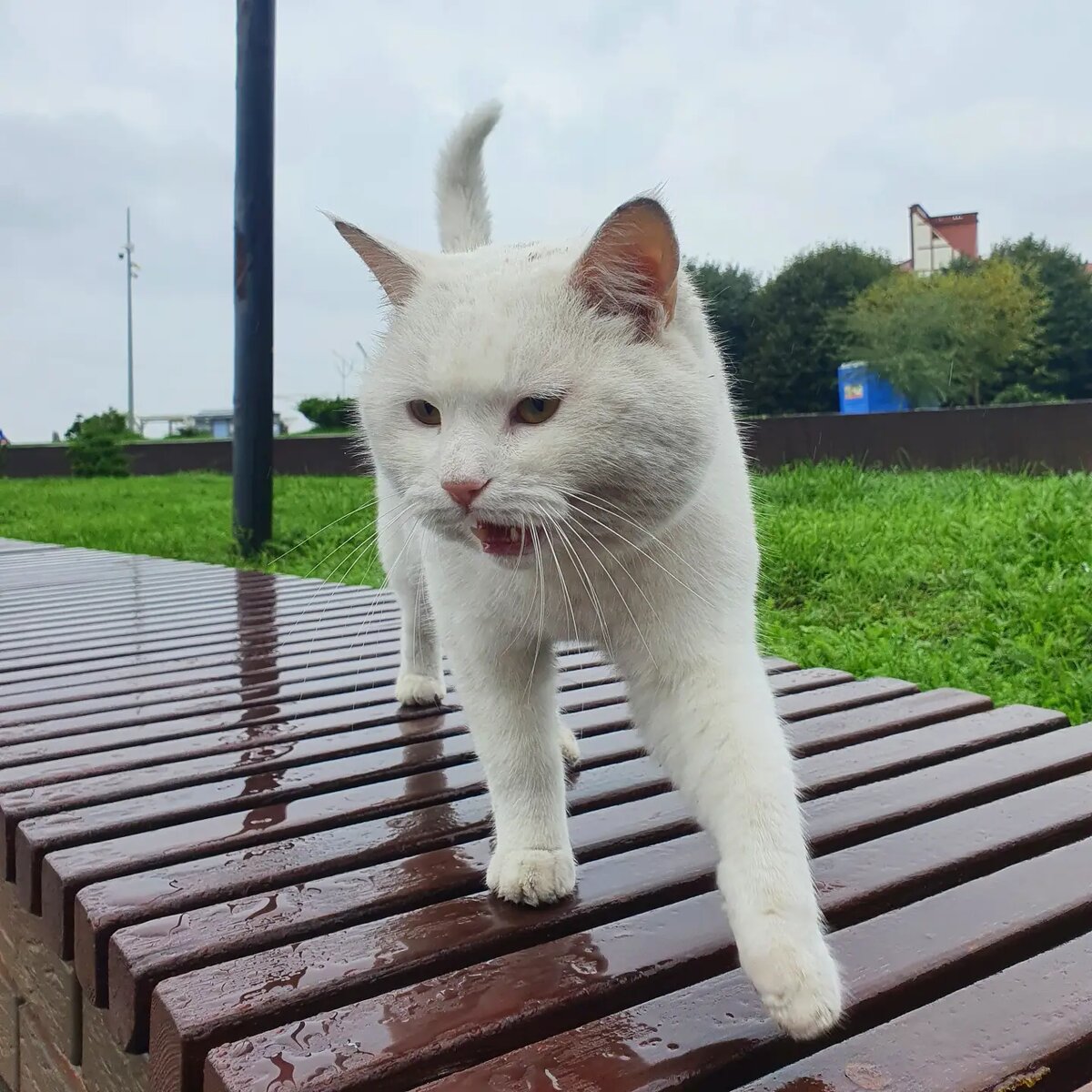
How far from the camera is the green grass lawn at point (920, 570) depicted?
9.83ft

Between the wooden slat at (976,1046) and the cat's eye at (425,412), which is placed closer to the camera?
the wooden slat at (976,1046)

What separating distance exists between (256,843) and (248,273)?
4.16m

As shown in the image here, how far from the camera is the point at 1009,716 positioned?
211 cm

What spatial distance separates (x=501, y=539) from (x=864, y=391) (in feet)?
60.9

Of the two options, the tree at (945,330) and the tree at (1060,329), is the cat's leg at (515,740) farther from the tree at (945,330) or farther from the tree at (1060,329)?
the tree at (1060,329)

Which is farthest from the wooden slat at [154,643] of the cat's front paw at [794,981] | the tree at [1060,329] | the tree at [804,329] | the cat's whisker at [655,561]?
the tree at [1060,329]

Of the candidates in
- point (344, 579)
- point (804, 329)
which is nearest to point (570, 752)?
point (344, 579)

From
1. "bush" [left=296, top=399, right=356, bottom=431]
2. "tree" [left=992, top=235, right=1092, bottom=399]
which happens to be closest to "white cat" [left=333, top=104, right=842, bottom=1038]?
"bush" [left=296, top=399, right=356, bottom=431]

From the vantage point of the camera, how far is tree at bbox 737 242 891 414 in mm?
20000

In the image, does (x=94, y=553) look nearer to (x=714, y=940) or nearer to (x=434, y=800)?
(x=434, y=800)

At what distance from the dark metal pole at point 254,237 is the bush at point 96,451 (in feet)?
33.7

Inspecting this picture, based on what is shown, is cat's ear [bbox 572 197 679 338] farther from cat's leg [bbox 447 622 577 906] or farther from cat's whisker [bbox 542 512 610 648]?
cat's leg [bbox 447 622 577 906]

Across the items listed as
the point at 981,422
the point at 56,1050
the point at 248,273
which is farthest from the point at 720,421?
the point at 981,422

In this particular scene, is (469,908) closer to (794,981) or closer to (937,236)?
(794,981)
